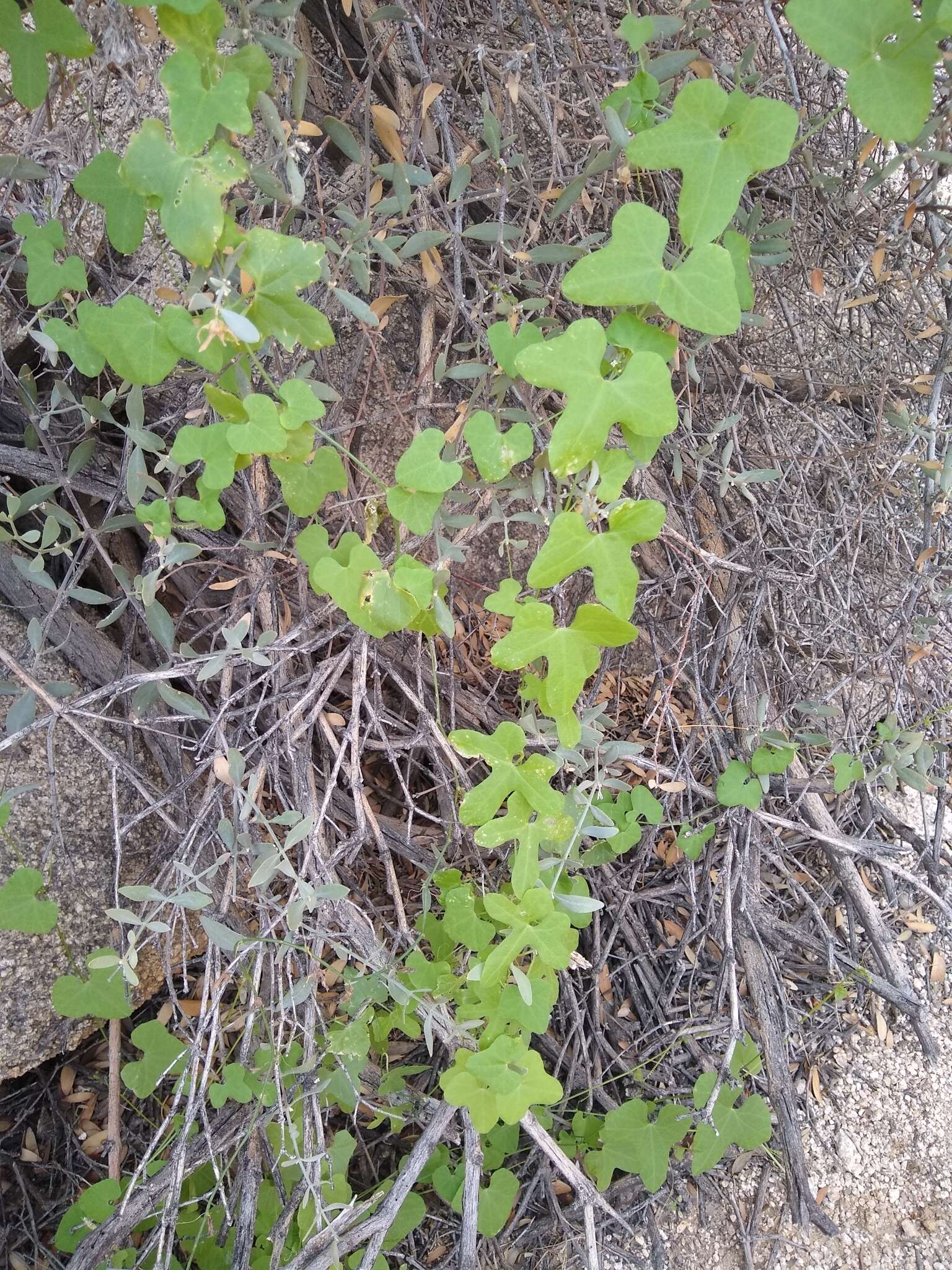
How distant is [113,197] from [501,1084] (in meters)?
1.21

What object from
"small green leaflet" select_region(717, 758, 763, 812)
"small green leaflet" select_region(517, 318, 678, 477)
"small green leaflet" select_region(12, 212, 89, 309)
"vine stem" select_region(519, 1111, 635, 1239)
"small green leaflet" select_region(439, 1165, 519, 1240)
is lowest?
"small green leaflet" select_region(439, 1165, 519, 1240)

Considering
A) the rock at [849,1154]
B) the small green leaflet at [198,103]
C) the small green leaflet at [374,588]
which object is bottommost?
the rock at [849,1154]

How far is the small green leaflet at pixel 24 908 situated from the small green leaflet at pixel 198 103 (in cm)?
97

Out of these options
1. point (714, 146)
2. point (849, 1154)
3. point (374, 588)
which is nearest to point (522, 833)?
point (374, 588)

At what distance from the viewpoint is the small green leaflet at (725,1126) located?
1499 millimetres

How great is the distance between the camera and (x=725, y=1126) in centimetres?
153

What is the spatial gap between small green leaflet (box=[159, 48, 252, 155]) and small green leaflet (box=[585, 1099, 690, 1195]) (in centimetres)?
162

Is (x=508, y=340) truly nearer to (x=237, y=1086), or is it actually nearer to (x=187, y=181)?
(x=187, y=181)

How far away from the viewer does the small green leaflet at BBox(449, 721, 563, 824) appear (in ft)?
3.41

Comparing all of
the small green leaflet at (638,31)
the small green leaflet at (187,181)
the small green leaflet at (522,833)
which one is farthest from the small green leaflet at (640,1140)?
the small green leaflet at (638,31)

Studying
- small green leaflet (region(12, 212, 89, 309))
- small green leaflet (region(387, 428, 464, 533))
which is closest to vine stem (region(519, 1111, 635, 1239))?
small green leaflet (region(387, 428, 464, 533))

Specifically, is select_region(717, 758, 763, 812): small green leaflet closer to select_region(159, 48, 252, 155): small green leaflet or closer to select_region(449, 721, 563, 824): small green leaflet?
select_region(449, 721, 563, 824): small green leaflet

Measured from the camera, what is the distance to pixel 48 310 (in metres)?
1.22

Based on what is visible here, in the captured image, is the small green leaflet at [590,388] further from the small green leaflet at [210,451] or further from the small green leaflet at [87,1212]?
the small green leaflet at [87,1212]
